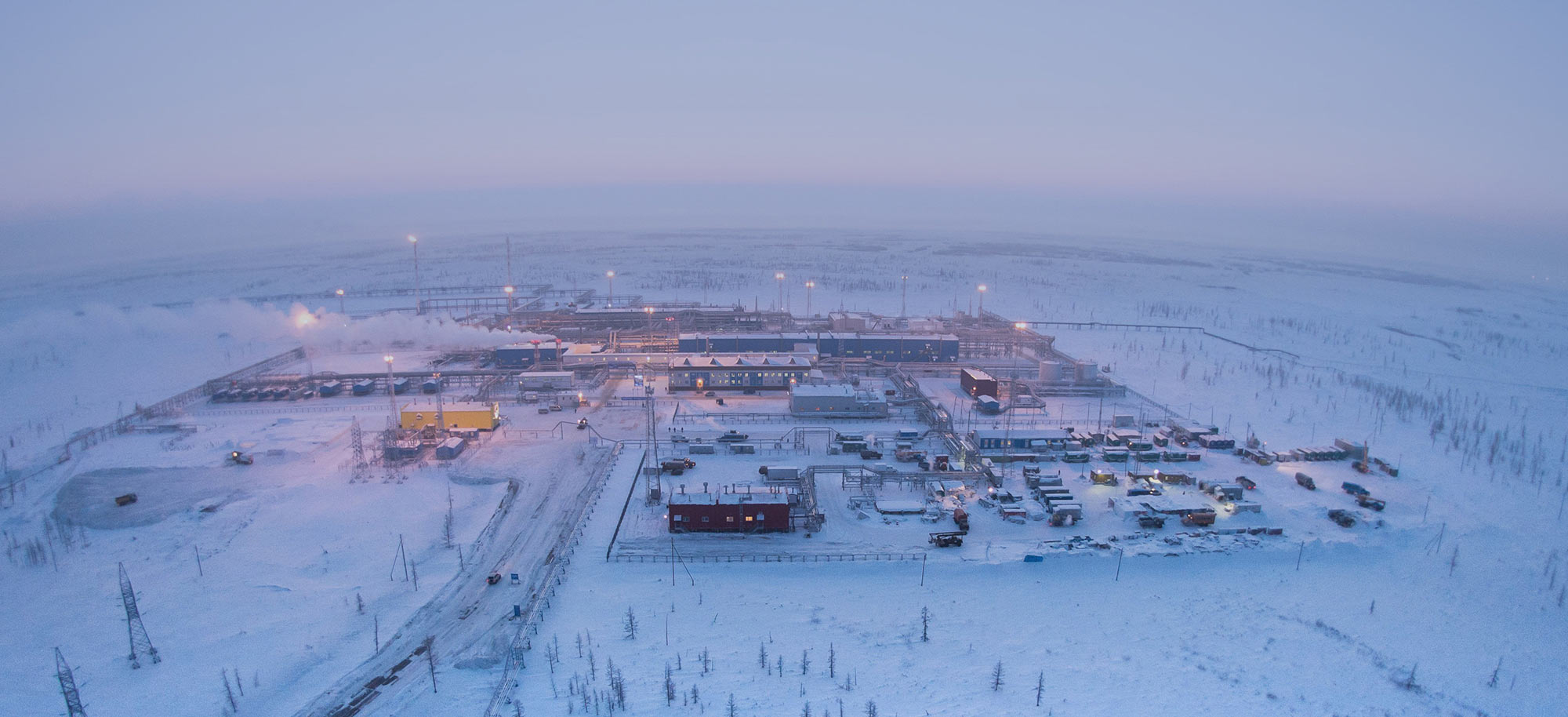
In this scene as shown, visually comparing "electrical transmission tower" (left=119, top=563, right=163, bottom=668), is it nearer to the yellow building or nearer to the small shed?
the small shed

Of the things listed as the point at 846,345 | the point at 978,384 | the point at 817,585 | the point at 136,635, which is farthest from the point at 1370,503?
the point at 136,635

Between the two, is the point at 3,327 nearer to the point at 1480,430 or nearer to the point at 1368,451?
the point at 1368,451

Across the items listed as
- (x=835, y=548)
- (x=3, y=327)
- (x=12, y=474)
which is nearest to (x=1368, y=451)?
(x=835, y=548)

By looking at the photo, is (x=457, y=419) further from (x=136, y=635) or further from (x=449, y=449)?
(x=136, y=635)

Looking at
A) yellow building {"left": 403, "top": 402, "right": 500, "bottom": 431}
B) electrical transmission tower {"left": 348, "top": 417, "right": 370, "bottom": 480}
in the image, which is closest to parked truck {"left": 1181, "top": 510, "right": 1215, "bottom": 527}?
yellow building {"left": 403, "top": 402, "right": 500, "bottom": 431}

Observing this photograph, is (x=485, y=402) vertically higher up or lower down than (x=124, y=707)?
higher up

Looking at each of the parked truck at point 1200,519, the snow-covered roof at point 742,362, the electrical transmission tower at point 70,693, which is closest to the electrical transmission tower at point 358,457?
the electrical transmission tower at point 70,693
